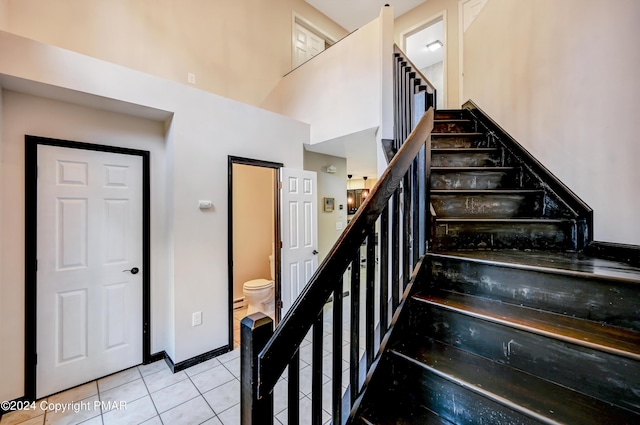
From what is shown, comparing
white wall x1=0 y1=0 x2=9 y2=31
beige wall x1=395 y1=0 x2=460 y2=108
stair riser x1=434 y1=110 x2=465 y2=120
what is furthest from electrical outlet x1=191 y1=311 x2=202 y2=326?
beige wall x1=395 y1=0 x2=460 y2=108

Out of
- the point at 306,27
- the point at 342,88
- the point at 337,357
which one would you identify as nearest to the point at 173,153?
the point at 342,88

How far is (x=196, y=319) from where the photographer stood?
102 inches

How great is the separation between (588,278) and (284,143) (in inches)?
117

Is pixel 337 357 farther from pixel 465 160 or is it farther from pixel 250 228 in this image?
pixel 250 228

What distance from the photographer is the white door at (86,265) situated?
2.15 metres

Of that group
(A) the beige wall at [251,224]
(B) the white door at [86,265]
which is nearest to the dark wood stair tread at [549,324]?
(B) the white door at [86,265]

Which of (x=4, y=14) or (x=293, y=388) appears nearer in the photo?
(x=293, y=388)

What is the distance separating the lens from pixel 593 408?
34.7 inches

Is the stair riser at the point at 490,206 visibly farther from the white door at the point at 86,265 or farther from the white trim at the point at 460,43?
the white trim at the point at 460,43

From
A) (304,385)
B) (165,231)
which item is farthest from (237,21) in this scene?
(304,385)

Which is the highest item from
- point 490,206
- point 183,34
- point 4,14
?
point 183,34

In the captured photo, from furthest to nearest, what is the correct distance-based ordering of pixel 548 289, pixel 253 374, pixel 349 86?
pixel 349 86
pixel 548 289
pixel 253 374

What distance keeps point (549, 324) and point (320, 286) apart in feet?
3.09

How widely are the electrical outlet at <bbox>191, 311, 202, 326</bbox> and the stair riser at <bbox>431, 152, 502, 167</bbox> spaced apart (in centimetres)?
273
